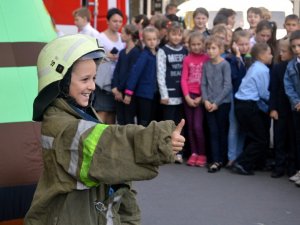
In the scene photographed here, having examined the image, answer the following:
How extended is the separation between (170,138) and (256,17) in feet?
24.7

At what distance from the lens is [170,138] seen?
2.36m

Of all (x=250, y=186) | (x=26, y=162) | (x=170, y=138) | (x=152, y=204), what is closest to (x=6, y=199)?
(x=26, y=162)

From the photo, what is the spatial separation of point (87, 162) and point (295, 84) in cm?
468

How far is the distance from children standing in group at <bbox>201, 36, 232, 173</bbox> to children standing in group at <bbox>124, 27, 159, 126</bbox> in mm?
780

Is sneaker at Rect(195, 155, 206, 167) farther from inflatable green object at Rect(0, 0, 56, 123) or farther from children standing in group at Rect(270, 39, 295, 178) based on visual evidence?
inflatable green object at Rect(0, 0, 56, 123)

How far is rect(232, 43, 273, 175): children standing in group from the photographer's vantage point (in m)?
7.15

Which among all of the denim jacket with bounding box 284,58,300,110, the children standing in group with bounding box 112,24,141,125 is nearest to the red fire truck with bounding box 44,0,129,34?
the children standing in group with bounding box 112,24,141,125

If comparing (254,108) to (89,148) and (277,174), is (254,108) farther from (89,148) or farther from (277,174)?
(89,148)

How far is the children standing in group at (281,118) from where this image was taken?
700 cm

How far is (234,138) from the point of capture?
7.44m

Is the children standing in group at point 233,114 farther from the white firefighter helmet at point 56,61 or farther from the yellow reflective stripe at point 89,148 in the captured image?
the yellow reflective stripe at point 89,148

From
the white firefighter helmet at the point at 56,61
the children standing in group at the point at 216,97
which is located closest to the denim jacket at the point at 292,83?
the children standing in group at the point at 216,97

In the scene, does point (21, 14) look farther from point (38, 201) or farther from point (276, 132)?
point (276, 132)

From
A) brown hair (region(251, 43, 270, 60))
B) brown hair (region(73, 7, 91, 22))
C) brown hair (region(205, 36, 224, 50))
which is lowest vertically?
brown hair (region(251, 43, 270, 60))
